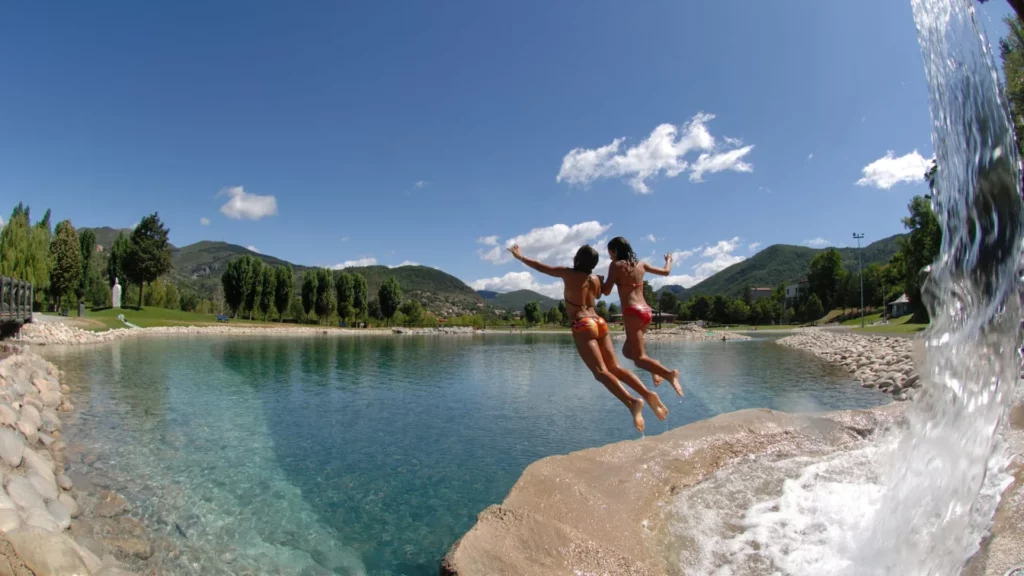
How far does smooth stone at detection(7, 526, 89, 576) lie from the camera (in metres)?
5.40

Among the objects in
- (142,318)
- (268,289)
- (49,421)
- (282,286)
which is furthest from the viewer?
(282,286)

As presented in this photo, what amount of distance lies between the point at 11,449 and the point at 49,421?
17.5 ft

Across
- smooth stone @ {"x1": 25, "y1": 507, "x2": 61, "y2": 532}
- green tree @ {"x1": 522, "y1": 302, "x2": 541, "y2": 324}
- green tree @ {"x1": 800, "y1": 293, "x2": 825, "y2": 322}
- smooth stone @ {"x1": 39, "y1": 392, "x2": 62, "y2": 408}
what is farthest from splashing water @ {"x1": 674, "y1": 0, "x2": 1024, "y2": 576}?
green tree @ {"x1": 522, "y1": 302, "x2": 541, "y2": 324}

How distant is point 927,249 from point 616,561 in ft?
155

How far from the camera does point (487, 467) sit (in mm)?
11664

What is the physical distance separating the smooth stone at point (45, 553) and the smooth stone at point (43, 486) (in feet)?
10.0

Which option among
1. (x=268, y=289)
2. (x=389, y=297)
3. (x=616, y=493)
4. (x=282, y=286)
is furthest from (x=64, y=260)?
(x=616, y=493)

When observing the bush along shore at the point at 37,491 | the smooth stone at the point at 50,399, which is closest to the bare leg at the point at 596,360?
the bush along shore at the point at 37,491

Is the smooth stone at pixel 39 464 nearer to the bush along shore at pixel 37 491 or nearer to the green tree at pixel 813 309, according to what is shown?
the bush along shore at pixel 37 491

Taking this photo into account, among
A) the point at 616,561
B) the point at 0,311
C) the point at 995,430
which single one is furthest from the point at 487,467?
the point at 0,311

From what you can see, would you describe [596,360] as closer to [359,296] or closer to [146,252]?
[146,252]

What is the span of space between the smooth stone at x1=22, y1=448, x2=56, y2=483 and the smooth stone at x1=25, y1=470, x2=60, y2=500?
0.20 metres

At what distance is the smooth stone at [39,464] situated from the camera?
355 inches

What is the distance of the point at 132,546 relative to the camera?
7.55m
